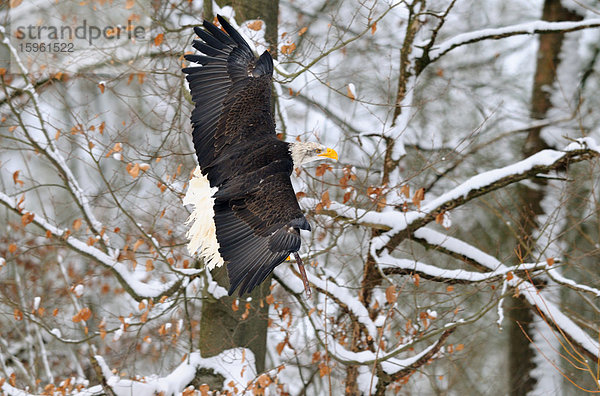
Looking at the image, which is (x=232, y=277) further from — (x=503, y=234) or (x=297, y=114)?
(x=503, y=234)

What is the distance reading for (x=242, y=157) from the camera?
4.33 m

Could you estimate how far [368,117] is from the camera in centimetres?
941

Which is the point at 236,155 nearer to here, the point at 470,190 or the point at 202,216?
the point at 202,216

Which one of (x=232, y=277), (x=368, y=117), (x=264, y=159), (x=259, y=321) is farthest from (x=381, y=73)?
(x=232, y=277)

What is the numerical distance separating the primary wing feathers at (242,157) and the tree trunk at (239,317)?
1.62 m

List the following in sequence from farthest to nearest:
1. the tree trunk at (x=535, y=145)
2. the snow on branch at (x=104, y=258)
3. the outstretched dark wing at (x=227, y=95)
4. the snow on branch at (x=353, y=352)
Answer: the tree trunk at (x=535, y=145)
the snow on branch at (x=104, y=258)
the snow on branch at (x=353, y=352)
the outstretched dark wing at (x=227, y=95)

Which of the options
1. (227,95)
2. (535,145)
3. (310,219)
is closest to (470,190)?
(310,219)

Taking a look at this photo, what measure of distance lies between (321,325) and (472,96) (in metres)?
4.62

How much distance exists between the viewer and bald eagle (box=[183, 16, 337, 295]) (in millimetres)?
4012

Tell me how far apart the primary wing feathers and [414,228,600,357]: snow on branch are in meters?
2.51

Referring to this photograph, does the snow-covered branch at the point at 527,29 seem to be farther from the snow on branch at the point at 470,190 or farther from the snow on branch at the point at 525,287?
the snow on branch at the point at 525,287

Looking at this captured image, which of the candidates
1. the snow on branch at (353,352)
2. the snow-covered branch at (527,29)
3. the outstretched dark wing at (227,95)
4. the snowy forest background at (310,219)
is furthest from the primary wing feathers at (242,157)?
the snow-covered branch at (527,29)

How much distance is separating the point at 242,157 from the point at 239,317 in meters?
2.32

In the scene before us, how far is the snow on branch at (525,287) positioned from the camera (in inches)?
242
